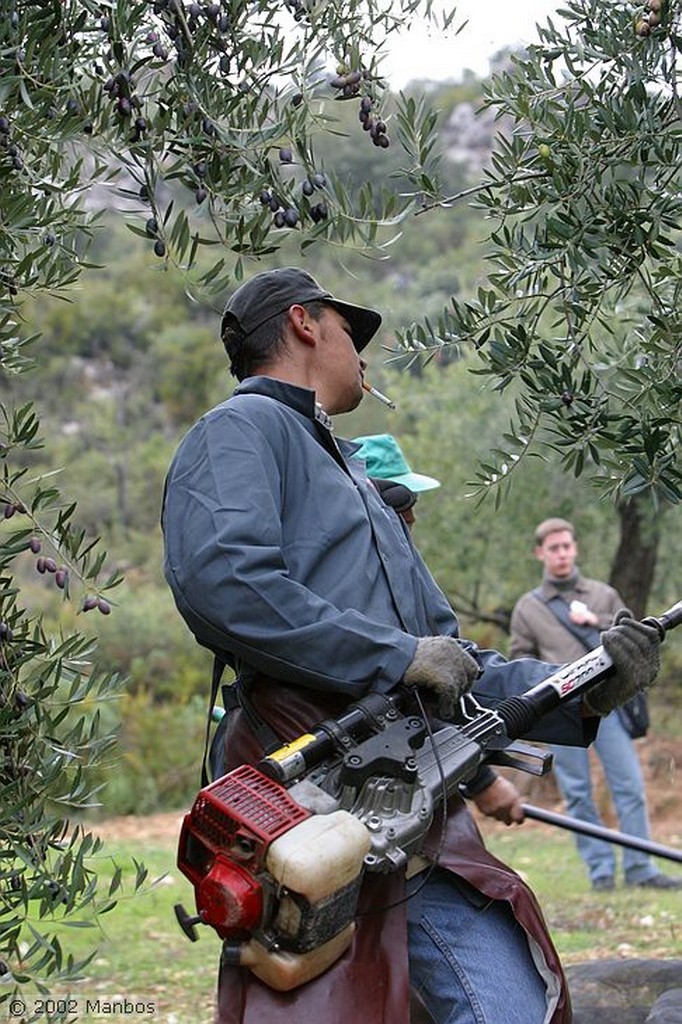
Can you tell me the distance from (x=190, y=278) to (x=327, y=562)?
0.70 metres

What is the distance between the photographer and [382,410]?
1856 centimetres

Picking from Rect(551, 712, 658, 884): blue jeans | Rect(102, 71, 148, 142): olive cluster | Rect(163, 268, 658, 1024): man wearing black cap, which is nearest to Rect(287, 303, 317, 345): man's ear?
Rect(163, 268, 658, 1024): man wearing black cap

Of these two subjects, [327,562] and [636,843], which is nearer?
[327,562]

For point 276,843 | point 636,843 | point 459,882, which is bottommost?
point 636,843

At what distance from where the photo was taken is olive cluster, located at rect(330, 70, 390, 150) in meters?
3.27

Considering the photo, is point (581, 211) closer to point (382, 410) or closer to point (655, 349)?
point (655, 349)

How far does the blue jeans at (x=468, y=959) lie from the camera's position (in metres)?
2.91

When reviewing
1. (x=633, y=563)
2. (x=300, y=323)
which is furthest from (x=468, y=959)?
(x=633, y=563)

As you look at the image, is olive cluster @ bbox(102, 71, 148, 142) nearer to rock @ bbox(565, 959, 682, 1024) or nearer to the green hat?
the green hat

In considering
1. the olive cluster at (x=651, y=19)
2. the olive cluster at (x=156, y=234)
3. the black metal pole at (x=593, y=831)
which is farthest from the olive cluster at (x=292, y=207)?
the black metal pole at (x=593, y=831)

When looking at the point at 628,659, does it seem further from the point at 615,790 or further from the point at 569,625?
the point at 615,790

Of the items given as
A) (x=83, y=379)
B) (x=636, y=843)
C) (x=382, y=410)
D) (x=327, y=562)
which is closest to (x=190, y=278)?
(x=327, y=562)

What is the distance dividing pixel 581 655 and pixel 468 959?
6.23m

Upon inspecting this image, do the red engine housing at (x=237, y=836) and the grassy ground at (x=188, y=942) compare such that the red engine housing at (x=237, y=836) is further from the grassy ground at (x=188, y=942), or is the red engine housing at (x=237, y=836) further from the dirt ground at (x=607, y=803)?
the dirt ground at (x=607, y=803)
